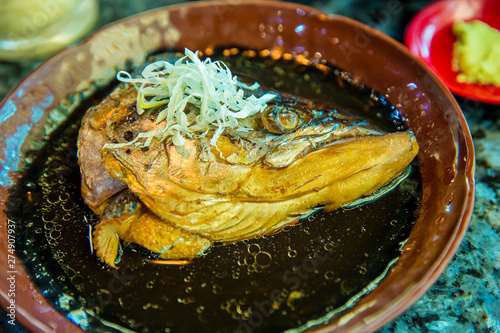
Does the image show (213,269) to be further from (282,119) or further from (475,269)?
(475,269)

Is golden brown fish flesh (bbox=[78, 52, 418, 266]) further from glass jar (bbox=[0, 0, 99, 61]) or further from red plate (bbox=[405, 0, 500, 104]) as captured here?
glass jar (bbox=[0, 0, 99, 61])

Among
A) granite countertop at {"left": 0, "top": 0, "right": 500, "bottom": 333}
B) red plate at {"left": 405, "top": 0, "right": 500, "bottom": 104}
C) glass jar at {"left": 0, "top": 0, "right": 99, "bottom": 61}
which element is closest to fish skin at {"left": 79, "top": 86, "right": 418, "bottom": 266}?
granite countertop at {"left": 0, "top": 0, "right": 500, "bottom": 333}

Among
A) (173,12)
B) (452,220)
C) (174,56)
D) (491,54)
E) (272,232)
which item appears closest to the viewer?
(452,220)

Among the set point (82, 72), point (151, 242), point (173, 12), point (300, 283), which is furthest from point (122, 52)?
point (300, 283)

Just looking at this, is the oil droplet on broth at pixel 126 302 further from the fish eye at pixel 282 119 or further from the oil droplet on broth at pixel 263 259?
the fish eye at pixel 282 119

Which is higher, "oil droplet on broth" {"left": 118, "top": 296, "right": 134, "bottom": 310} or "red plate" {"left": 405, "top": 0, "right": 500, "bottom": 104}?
"red plate" {"left": 405, "top": 0, "right": 500, "bottom": 104}

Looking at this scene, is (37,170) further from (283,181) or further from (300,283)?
(300,283)

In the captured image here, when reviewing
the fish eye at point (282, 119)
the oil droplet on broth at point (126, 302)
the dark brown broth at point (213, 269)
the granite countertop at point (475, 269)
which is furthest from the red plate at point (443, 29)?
the oil droplet on broth at point (126, 302)
